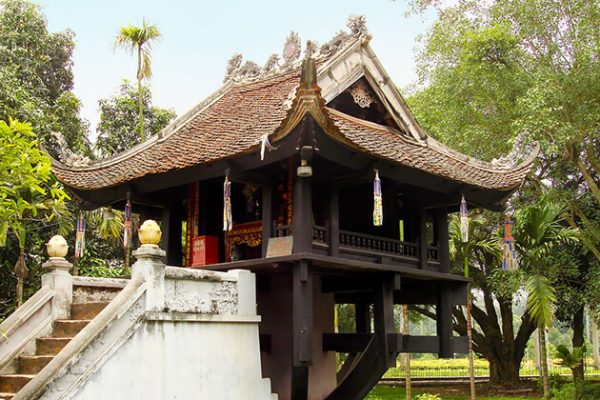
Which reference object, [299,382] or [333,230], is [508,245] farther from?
[299,382]

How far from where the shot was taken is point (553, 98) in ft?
54.0

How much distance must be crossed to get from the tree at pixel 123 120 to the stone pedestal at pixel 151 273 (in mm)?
15457

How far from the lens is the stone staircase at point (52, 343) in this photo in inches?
311

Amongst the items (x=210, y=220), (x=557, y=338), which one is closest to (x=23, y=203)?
(x=210, y=220)

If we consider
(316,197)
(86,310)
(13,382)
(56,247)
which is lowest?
(13,382)

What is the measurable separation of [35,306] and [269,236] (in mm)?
3303

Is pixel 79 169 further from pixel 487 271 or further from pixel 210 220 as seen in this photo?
pixel 487 271

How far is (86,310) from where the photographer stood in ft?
29.7

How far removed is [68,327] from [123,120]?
16.0m

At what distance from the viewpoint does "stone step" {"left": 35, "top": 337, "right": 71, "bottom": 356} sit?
8414mm

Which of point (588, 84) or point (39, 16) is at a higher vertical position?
point (39, 16)

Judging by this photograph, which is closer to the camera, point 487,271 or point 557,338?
point 487,271

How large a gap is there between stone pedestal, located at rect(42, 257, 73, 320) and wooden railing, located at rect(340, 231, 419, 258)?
3902 mm

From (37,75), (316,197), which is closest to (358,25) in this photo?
(316,197)
